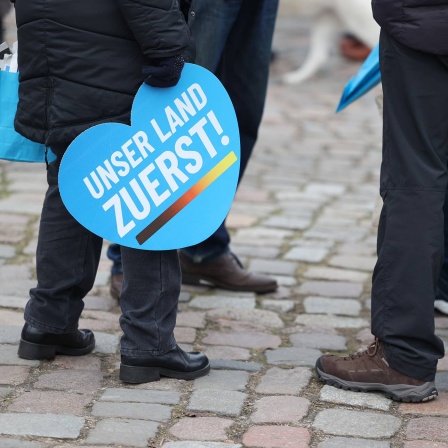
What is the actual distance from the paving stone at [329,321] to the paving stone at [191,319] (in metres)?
0.35

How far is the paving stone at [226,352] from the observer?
3.53m

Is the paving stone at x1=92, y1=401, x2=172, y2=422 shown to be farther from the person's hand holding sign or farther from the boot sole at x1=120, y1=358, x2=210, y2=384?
the person's hand holding sign

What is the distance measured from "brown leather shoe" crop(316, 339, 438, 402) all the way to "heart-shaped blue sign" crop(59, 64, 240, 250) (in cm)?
60

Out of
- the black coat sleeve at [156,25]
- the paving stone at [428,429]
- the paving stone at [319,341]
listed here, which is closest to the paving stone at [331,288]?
the paving stone at [319,341]

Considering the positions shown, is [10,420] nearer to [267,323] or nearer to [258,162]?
[267,323]

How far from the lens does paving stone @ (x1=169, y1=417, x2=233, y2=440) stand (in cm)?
283

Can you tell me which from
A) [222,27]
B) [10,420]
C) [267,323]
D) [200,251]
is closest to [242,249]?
[200,251]

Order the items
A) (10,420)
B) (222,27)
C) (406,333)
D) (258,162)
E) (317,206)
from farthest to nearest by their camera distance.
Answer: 1. (258,162)
2. (317,206)
3. (222,27)
4. (406,333)
5. (10,420)

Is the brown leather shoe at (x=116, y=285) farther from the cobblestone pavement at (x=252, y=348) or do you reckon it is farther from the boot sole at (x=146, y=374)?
the boot sole at (x=146, y=374)

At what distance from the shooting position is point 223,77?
13.6 ft

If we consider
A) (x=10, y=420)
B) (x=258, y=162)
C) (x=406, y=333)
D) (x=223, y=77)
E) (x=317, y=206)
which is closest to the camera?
(x=10, y=420)

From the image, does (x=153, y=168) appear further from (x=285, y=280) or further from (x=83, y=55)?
(x=285, y=280)

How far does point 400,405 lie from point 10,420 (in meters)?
1.11

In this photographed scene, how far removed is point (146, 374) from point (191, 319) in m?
0.71
